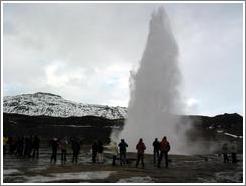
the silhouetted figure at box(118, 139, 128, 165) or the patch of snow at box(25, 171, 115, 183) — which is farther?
the silhouetted figure at box(118, 139, 128, 165)

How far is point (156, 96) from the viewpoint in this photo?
4659 centimetres

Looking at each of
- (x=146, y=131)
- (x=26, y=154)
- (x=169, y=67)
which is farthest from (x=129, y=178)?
(x=169, y=67)

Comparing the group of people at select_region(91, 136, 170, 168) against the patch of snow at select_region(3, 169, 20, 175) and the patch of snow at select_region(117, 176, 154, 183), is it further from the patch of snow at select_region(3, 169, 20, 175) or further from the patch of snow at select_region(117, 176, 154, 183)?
the patch of snow at select_region(3, 169, 20, 175)

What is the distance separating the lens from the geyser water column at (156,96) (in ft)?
139

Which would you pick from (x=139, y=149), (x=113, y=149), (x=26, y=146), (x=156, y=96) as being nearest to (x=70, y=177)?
(x=139, y=149)

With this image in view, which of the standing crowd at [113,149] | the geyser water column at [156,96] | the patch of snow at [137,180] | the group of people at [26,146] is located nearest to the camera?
the patch of snow at [137,180]

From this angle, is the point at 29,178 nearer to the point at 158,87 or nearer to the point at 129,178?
the point at 129,178

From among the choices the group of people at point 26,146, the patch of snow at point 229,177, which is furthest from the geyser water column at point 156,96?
the patch of snow at point 229,177

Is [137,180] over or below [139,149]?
below

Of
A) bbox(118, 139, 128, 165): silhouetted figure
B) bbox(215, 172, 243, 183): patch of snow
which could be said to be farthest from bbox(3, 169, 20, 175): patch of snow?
→ bbox(215, 172, 243, 183): patch of snow

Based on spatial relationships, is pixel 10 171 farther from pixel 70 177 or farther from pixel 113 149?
pixel 113 149

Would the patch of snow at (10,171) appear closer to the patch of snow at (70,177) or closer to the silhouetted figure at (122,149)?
the patch of snow at (70,177)

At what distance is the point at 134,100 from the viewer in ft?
155

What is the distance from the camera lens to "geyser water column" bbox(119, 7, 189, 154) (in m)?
42.3
